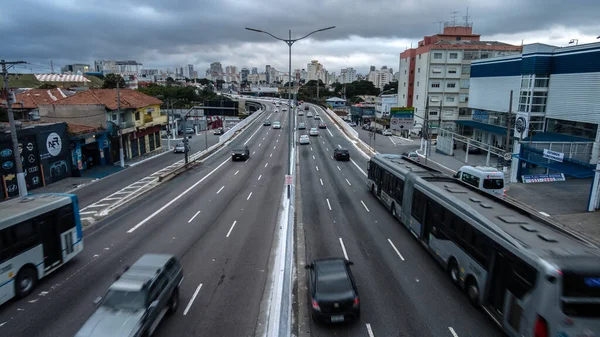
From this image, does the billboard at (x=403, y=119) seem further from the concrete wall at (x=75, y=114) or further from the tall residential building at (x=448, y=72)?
the concrete wall at (x=75, y=114)

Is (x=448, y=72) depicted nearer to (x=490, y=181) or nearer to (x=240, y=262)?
(x=490, y=181)

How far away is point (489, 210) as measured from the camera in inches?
523

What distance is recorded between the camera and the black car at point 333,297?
1085 cm

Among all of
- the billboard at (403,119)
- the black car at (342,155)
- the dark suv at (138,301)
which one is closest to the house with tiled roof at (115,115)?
the black car at (342,155)

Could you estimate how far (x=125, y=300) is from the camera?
10117 mm

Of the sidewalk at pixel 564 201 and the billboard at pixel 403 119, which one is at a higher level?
the billboard at pixel 403 119

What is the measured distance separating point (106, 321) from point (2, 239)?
18.9 feet

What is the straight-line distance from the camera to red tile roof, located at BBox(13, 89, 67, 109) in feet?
139

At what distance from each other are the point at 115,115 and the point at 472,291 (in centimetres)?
4263

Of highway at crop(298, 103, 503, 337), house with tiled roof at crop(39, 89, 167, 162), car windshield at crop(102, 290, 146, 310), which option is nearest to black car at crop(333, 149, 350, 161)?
highway at crop(298, 103, 503, 337)

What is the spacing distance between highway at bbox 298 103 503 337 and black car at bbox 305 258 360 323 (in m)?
0.49

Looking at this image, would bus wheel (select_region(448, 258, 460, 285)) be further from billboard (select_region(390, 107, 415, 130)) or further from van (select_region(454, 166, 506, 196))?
billboard (select_region(390, 107, 415, 130))

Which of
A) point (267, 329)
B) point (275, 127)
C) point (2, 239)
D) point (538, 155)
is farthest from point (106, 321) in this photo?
point (275, 127)

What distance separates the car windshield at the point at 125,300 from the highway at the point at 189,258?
1.45m
